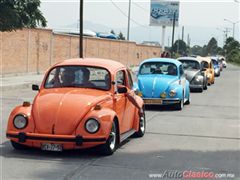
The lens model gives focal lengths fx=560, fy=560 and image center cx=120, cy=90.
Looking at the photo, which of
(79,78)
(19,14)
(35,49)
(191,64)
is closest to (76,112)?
(79,78)

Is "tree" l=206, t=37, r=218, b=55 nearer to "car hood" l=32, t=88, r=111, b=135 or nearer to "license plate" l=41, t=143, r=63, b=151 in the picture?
"car hood" l=32, t=88, r=111, b=135

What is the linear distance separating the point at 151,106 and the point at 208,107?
6.81 feet

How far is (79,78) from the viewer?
9773 millimetres

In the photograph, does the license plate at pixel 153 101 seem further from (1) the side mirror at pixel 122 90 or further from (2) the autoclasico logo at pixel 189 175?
(2) the autoclasico logo at pixel 189 175

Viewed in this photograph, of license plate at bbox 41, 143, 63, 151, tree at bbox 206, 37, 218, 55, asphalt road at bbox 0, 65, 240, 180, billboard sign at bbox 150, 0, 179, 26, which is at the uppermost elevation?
billboard sign at bbox 150, 0, 179, 26

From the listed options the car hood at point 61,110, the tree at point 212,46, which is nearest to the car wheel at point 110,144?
the car hood at point 61,110

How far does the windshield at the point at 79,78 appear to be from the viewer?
9.71 metres

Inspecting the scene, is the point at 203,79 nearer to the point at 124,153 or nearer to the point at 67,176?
the point at 124,153

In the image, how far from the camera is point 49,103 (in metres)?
8.83

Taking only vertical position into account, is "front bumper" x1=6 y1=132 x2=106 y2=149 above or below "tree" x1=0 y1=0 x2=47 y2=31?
below

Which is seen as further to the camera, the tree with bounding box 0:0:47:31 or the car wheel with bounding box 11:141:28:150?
the tree with bounding box 0:0:47:31

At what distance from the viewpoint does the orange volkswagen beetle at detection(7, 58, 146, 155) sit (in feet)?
27.8

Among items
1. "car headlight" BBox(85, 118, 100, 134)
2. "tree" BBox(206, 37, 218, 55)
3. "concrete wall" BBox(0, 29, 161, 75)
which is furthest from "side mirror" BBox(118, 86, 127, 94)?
"tree" BBox(206, 37, 218, 55)

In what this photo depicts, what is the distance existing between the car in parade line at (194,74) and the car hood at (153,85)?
27.5 feet
